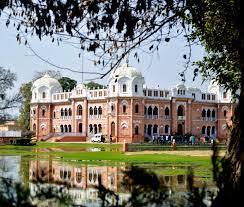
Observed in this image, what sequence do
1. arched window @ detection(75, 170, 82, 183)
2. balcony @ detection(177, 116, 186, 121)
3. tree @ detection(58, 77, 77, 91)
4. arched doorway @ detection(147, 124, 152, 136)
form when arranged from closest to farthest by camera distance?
arched window @ detection(75, 170, 82, 183)
arched doorway @ detection(147, 124, 152, 136)
balcony @ detection(177, 116, 186, 121)
tree @ detection(58, 77, 77, 91)

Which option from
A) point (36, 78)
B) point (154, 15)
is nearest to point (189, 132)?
point (36, 78)

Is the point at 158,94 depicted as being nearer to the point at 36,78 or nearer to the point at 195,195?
the point at 36,78

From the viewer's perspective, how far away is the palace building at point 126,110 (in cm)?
7088

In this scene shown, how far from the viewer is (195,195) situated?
17.6 ft

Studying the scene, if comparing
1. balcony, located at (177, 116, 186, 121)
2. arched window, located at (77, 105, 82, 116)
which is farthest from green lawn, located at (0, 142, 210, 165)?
arched window, located at (77, 105, 82, 116)

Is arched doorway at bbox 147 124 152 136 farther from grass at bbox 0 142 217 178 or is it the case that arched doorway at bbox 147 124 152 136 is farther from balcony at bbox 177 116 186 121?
grass at bbox 0 142 217 178

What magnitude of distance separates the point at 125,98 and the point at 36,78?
2724 cm

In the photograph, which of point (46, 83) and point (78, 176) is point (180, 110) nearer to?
point (46, 83)

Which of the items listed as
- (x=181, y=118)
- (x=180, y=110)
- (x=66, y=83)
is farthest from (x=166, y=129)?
(x=66, y=83)

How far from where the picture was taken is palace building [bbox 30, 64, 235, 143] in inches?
2790

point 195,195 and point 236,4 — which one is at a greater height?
point 236,4

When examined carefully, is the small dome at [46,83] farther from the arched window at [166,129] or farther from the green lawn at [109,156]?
the green lawn at [109,156]

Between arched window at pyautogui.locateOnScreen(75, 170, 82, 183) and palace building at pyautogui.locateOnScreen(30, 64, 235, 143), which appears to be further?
palace building at pyautogui.locateOnScreen(30, 64, 235, 143)

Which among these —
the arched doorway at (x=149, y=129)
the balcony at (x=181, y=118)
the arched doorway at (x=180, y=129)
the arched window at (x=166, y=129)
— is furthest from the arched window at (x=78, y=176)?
the arched doorway at (x=180, y=129)
